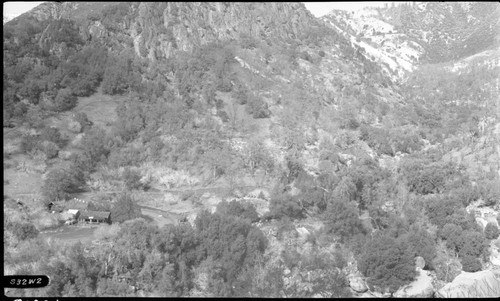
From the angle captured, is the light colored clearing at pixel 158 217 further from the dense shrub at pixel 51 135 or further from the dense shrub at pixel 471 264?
the dense shrub at pixel 471 264

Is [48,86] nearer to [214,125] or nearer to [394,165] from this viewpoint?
[214,125]

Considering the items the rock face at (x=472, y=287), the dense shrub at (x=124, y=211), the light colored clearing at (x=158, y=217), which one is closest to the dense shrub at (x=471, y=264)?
the rock face at (x=472, y=287)

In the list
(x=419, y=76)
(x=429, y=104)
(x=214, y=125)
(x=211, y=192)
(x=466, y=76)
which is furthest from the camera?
(x=419, y=76)

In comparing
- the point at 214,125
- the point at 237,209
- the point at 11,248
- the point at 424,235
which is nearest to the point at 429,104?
the point at 214,125

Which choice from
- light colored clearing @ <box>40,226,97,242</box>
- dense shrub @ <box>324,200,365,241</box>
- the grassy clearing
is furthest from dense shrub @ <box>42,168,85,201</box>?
dense shrub @ <box>324,200,365,241</box>

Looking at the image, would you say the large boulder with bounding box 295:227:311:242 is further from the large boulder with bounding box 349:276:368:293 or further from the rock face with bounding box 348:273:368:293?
the large boulder with bounding box 349:276:368:293

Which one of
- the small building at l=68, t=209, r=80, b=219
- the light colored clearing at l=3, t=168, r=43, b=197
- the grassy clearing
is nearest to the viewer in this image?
the small building at l=68, t=209, r=80, b=219
